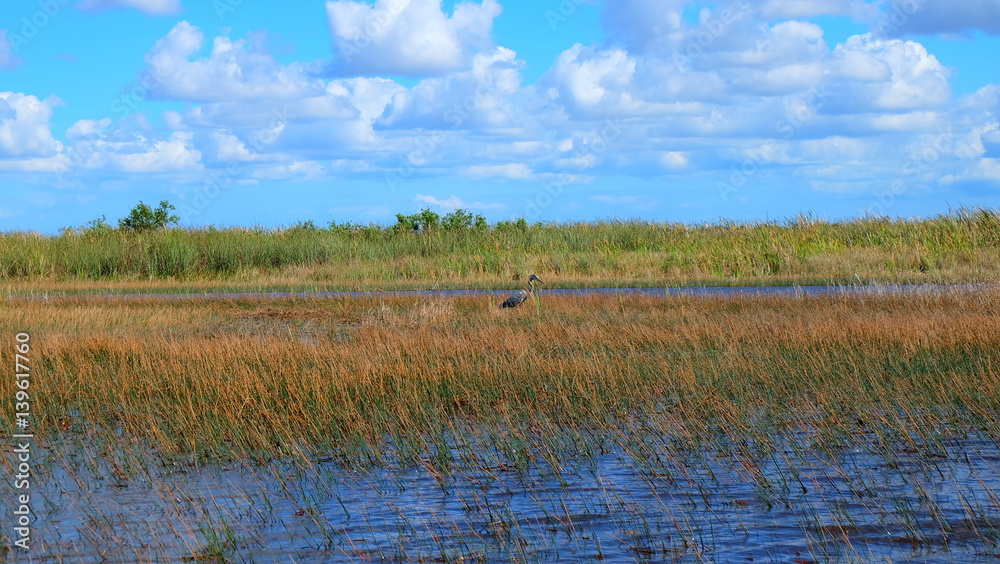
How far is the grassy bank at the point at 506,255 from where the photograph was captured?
24.2m

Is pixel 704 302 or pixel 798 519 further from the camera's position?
pixel 704 302

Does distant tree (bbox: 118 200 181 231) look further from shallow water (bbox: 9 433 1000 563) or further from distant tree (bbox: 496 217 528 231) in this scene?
shallow water (bbox: 9 433 1000 563)

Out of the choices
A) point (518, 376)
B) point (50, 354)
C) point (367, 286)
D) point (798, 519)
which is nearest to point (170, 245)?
point (367, 286)

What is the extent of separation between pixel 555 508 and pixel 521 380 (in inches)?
141

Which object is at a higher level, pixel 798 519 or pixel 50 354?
pixel 50 354

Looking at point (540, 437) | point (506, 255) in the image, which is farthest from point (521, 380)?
point (506, 255)

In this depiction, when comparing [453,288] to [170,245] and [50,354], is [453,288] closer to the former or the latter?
[170,245]

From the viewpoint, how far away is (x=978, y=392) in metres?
8.09

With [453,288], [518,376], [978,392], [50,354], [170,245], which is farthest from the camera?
[170,245]

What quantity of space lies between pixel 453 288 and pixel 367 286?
223cm

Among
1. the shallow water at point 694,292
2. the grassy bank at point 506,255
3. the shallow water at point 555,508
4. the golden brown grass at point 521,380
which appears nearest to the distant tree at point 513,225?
the grassy bank at point 506,255

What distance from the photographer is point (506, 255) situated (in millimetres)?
28031

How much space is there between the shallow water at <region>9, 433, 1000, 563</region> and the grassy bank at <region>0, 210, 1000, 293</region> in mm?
16101

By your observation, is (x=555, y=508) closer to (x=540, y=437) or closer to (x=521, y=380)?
(x=540, y=437)
